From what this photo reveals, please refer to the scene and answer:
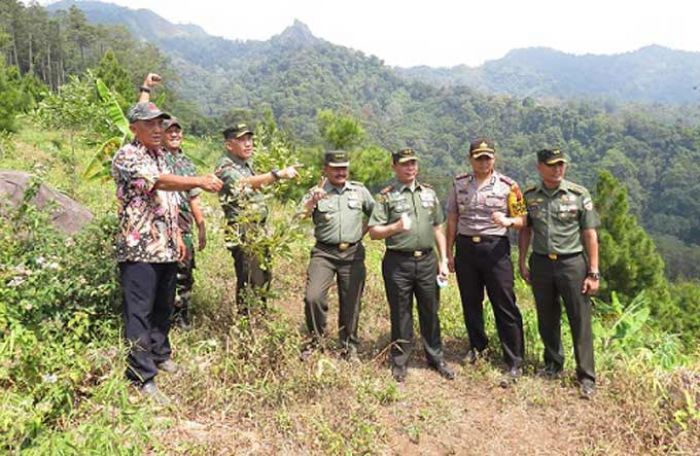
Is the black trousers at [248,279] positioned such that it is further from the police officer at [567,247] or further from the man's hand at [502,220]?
the police officer at [567,247]

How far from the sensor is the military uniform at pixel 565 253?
12.2 feet

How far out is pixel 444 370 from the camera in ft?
13.2

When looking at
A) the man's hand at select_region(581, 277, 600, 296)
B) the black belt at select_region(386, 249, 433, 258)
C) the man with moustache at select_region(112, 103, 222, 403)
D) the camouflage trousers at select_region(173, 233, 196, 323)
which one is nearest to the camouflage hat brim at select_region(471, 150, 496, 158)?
the black belt at select_region(386, 249, 433, 258)

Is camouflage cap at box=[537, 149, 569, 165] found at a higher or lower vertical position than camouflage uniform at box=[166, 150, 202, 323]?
higher

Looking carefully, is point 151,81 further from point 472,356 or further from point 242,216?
point 472,356

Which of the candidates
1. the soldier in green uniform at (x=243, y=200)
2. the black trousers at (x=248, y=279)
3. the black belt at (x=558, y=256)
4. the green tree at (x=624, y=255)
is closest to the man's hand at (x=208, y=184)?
the soldier in green uniform at (x=243, y=200)

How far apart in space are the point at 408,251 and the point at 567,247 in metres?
1.09

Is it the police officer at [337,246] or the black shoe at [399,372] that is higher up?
the police officer at [337,246]

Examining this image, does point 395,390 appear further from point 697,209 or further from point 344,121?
point 697,209

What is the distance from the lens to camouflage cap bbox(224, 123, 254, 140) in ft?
12.8

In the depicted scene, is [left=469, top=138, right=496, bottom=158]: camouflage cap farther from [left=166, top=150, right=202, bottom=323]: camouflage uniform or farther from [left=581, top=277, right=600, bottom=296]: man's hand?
[left=166, top=150, right=202, bottom=323]: camouflage uniform

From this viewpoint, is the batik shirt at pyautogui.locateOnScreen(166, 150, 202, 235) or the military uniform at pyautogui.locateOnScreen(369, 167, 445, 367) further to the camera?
the batik shirt at pyautogui.locateOnScreen(166, 150, 202, 235)

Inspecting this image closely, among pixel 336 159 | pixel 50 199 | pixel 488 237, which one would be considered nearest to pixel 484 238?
pixel 488 237

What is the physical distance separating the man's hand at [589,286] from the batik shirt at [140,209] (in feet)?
9.05
